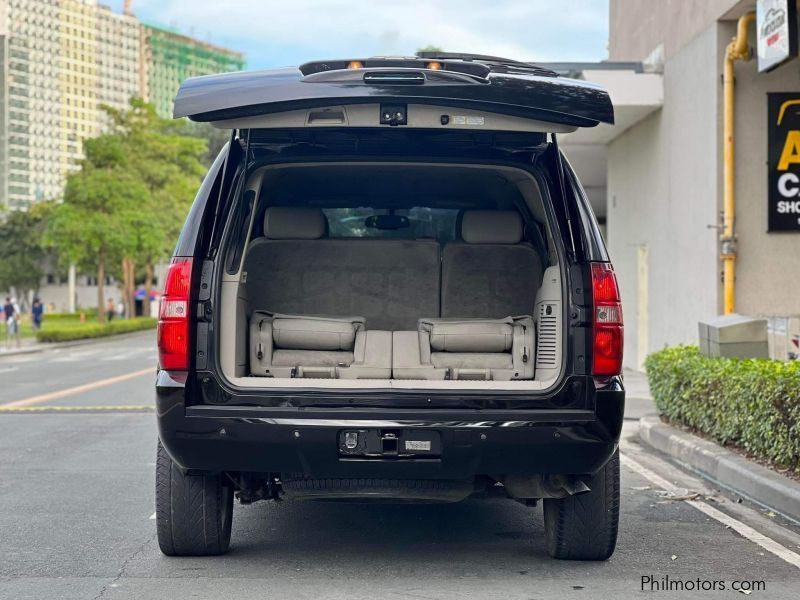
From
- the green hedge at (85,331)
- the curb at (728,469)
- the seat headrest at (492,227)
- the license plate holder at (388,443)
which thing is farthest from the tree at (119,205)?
the license plate holder at (388,443)

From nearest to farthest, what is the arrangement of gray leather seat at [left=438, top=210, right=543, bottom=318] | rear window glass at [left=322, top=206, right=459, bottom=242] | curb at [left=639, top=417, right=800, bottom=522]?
1. gray leather seat at [left=438, top=210, right=543, bottom=318]
2. rear window glass at [left=322, top=206, right=459, bottom=242]
3. curb at [left=639, top=417, right=800, bottom=522]

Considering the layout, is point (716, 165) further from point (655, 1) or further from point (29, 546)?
point (29, 546)

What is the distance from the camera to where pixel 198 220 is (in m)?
5.39

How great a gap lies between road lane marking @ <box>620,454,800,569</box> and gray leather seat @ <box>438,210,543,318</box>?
1672mm

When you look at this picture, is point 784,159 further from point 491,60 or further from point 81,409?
point 491,60

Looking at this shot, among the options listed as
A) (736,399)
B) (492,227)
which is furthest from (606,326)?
(736,399)

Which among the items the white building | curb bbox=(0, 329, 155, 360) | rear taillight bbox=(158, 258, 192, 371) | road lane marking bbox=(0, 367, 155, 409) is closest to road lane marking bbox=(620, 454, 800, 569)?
rear taillight bbox=(158, 258, 192, 371)

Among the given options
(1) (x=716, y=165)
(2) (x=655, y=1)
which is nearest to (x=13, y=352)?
(2) (x=655, y=1)

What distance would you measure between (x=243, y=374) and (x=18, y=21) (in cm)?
17133

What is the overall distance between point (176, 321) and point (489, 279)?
2.04 meters

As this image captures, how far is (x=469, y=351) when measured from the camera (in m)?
6.17

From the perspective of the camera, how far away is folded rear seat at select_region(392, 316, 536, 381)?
6031 millimetres

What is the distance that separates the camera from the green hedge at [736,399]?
7.93 meters

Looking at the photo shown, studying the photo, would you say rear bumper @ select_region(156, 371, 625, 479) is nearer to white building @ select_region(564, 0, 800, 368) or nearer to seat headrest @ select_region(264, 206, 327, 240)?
seat headrest @ select_region(264, 206, 327, 240)
